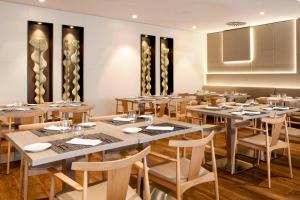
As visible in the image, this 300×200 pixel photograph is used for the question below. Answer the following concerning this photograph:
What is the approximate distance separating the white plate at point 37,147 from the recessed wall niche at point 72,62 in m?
5.01

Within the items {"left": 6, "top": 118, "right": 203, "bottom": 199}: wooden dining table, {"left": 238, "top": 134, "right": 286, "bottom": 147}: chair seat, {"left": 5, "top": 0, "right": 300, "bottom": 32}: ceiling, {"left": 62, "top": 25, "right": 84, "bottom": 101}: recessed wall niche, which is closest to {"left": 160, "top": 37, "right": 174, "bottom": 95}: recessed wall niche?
{"left": 5, "top": 0, "right": 300, "bottom": 32}: ceiling

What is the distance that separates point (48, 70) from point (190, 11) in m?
3.75

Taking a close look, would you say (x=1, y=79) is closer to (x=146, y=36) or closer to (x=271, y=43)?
(x=146, y=36)

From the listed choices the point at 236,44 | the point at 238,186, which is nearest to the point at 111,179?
the point at 238,186

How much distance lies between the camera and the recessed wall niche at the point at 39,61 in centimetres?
639

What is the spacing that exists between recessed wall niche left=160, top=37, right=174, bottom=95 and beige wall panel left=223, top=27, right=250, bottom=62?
1.80 metres

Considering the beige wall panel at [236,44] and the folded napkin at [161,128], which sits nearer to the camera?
the folded napkin at [161,128]

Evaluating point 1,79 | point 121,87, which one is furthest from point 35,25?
point 121,87

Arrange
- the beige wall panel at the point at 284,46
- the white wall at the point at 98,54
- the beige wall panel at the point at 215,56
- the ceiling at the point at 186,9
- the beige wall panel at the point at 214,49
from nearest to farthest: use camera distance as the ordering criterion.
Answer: the ceiling at the point at 186,9, the white wall at the point at 98,54, the beige wall panel at the point at 284,46, the beige wall panel at the point at 215,56, the beige wall panel at the point at 214,49

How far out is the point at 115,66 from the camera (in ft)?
25.0

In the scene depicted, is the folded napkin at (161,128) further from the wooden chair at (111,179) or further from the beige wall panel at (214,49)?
the beige wall panel at (214,49)

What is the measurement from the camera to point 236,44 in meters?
8.68

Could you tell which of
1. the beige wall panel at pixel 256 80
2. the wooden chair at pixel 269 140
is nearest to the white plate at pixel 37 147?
the wooden chair at pixel 269 140

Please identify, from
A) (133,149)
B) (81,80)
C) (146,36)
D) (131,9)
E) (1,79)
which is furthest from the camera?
(146,36)
